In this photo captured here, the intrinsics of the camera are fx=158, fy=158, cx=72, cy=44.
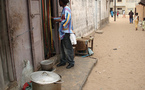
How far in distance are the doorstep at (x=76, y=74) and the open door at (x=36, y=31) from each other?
723 millimetres

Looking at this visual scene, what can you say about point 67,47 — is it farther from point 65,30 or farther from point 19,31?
point 19,31

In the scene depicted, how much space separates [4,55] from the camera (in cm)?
277

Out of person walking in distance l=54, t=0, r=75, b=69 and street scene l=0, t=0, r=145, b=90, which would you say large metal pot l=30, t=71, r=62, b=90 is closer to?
street scene l=0, t=0, r=145, b=90

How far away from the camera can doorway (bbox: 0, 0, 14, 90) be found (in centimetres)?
267

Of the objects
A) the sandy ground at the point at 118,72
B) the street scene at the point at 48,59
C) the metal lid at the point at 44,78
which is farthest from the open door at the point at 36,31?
the sandy ground at the point at 118,72

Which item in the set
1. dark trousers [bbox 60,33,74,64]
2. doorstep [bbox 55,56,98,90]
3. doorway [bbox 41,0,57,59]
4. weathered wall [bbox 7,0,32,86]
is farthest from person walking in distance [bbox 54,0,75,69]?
weathered wall [bbox 7,0,32,86]

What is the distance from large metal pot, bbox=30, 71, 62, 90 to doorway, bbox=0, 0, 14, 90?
0.46 m

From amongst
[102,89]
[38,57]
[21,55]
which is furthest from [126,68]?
[21,55]

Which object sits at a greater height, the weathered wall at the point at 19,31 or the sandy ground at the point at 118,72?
the weathered wall at the point at 19,31

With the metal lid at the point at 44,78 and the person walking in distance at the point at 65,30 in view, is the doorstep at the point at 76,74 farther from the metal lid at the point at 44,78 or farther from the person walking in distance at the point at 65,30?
the metal lid at the point at 44,78

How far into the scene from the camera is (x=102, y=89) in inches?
150

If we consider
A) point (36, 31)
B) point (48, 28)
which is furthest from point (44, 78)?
point (48, 28)

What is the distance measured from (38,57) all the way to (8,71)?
3.68ft

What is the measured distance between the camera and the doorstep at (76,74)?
11.9 feet
